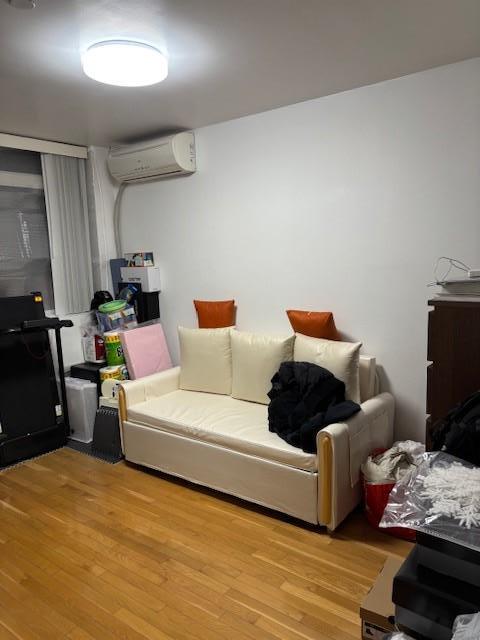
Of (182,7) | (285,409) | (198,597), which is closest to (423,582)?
(198,597)

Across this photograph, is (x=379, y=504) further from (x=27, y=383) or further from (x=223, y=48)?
(x=27, y=383)

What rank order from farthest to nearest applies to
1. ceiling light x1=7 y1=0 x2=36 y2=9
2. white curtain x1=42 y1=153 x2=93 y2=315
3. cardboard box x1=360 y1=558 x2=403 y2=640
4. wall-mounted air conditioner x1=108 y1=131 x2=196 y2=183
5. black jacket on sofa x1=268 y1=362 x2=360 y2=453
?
white curtain x1=42 y1=153 x2=93 y2=315 → wall-mounted air conditioner x1=108 y1=131 x2=196 y2=183 → black jacket on sofa x1=268 y1=362 x2=360 y2=453 → ceiling light x1=7 y1=0 x2=36 y2=9 → cardboard box x1=360 y1=558 x2=403 y2=640

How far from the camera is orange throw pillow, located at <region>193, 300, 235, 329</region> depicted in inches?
144

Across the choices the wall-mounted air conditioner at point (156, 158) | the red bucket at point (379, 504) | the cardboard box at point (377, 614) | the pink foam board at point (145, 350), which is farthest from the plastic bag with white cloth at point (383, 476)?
the wall-mounted air conditioner at point (156, 158)

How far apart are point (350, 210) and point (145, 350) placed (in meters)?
2.02

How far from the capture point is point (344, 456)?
2438mm

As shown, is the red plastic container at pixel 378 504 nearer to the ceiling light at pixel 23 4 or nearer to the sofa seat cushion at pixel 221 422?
the sofa seat cushion at pixel 221 422

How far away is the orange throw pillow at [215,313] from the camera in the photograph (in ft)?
12.0

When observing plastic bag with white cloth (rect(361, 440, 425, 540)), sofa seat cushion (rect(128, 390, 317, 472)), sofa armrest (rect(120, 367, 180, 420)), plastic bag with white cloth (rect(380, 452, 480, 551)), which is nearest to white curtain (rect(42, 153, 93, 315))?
sofa armrest (rect(120, 367, 180, 420))

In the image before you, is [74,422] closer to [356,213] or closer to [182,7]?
[356,213]

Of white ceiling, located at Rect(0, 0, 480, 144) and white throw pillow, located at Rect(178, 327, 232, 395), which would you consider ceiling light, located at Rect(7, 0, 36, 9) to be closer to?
white ceiling, located at Rect(0, 0, 480, 144)

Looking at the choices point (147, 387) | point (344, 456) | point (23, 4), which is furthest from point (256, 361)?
point (23, 4)

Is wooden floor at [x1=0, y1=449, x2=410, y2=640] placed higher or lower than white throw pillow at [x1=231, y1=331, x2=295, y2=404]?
lower

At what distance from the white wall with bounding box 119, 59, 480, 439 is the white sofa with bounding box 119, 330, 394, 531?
44 cm
